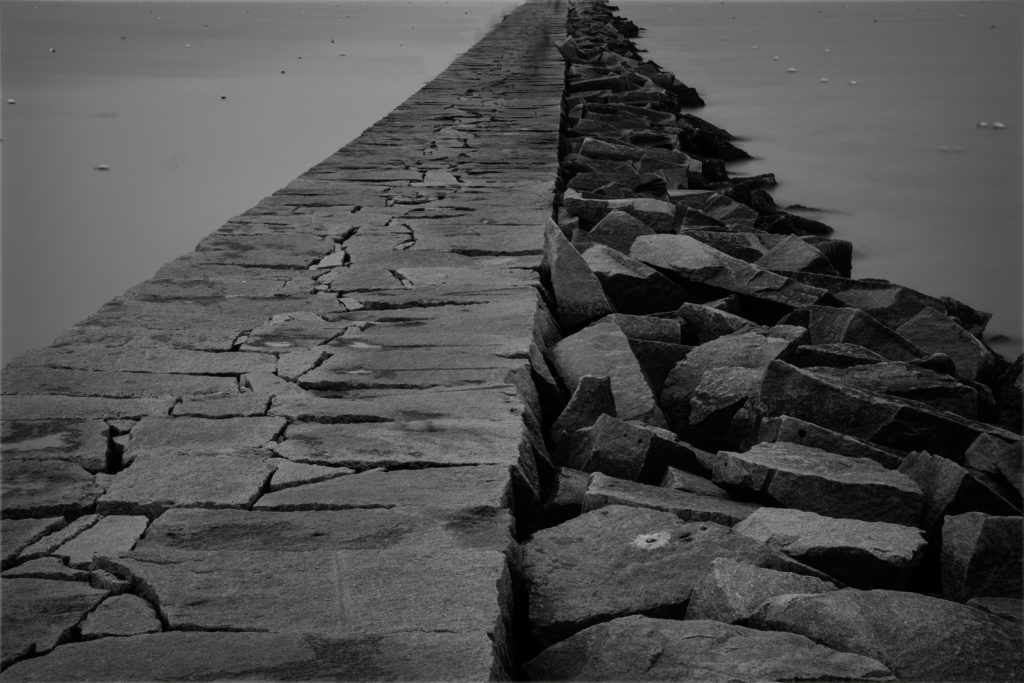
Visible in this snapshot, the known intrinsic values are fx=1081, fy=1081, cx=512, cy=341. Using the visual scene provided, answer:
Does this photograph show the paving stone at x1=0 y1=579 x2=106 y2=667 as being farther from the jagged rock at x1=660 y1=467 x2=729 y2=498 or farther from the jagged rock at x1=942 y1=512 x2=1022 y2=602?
the jagged rock at x1=942 y1=512 x2=1022 y2=602

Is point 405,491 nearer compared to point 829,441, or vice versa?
point 405,491

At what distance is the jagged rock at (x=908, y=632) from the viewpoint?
1.71 metres

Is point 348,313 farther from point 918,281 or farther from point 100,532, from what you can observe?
point 918,281

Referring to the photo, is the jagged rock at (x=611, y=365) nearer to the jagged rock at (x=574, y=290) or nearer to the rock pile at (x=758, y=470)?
the rock pile at (x=758, y=470)

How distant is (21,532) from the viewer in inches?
78.0

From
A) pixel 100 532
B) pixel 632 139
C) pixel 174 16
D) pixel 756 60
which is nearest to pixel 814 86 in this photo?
pixel 756 60

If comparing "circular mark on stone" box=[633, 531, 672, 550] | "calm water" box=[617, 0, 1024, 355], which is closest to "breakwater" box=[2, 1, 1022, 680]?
"circular mark on stone" box=[633, 531, 672, 550]

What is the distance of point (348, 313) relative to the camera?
330 centimetres

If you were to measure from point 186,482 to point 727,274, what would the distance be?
7.74 ft

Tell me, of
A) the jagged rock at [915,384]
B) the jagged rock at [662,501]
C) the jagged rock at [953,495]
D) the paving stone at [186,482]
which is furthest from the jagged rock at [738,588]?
the jagged rock at [915,384]

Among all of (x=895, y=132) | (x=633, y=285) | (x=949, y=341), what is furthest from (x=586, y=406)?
(x=895, y=132)

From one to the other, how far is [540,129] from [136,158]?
12.1 ft

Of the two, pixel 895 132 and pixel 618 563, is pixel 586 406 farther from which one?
pixel 895 132

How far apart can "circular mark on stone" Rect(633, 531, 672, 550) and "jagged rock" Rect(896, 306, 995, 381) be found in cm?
196
